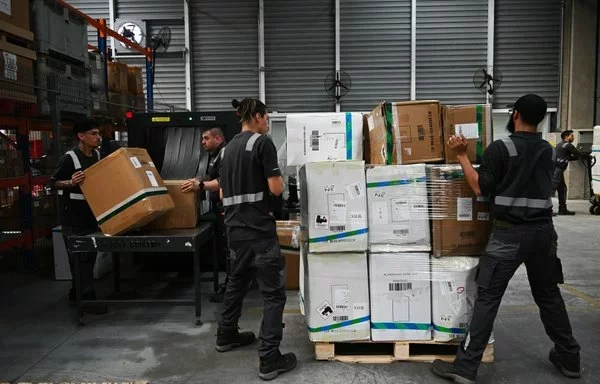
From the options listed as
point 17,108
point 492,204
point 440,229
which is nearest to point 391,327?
point 440,229

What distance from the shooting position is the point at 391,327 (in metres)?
3.22

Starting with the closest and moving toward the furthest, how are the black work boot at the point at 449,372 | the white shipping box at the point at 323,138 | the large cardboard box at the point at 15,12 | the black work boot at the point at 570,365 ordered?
the black work boot at the point at 449,372 → the black work boot at the point at 570,365 → the white shipping box at the point at 323,138 → the large cardboard box at the point at 15,12

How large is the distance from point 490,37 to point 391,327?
10961 mm

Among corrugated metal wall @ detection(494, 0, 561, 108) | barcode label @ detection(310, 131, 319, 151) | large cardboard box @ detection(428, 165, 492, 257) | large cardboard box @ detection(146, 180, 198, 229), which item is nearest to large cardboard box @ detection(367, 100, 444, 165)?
large cardboard box @ detection(428, 165, 492, 257)

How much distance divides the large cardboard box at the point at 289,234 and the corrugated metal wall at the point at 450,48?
8445 mm

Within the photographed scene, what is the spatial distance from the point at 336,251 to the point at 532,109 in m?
1.50

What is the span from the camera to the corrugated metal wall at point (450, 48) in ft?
39.5

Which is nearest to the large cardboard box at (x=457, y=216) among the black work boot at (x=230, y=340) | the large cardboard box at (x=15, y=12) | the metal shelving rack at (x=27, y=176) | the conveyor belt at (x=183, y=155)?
the black work boot at (x=230, y=340)

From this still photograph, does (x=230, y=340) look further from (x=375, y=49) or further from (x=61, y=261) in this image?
(x=375, y=49)

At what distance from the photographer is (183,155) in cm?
523

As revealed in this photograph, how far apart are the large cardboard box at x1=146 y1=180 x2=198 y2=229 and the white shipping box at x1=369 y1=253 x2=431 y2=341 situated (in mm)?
1803

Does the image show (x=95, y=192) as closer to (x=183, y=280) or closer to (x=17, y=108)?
(x=183, y=280)

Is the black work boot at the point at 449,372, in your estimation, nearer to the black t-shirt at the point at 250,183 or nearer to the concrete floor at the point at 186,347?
the concrete floor at the point at 186,347

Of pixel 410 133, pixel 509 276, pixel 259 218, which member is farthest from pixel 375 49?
pixel 509 276
